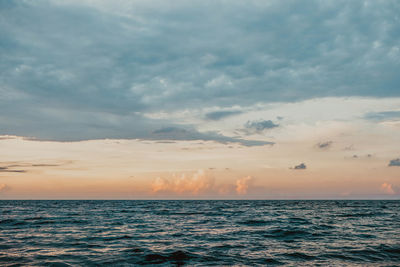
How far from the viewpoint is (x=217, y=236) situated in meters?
27.4

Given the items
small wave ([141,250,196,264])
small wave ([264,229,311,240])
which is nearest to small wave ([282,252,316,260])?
small wave ([141,250,196,264])

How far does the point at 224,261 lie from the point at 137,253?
567cm

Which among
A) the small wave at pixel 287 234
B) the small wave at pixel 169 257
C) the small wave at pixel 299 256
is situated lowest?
the small wave at pixel 287 234

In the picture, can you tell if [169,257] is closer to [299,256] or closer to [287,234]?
[299,256]

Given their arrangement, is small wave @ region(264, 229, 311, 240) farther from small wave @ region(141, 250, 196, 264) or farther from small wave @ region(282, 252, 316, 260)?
small wave @ region(141, 250, 196, 264)

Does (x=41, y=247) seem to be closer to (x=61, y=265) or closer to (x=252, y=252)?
(x=61, y=265)

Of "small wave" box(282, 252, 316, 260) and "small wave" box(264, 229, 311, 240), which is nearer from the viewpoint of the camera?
"small wave" box(282, 252, 316, 260)

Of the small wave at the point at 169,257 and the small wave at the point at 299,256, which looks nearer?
the small wave at the point at 169,257

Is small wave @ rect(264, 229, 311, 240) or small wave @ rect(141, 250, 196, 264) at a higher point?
small wave @ rect(141, 250, 196, 264)

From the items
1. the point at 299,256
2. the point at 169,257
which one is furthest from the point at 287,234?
the point at 169,257

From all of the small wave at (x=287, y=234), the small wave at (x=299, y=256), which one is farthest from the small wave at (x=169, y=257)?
the small wave at (x=287, y=234)

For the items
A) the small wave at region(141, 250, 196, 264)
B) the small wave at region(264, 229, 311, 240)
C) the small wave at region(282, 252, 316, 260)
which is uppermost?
the small wave at region(141, 250, 196, 264)

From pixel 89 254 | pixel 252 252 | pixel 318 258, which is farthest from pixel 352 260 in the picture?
pixel 89 254

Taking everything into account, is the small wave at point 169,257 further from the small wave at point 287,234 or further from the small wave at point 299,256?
the small wave at point 287,234
